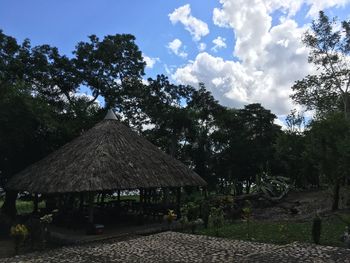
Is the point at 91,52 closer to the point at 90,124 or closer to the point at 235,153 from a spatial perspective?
the point at 90,124

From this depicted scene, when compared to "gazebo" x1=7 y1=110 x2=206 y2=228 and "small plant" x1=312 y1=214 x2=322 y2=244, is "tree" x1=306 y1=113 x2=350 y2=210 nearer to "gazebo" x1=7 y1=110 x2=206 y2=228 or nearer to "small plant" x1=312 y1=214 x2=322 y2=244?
"gazebo" x1=7 y1=110 x2=206 y2=228

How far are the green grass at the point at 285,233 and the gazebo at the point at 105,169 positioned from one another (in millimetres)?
2605

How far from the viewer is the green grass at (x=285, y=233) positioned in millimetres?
11469

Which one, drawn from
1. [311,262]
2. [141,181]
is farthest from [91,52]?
[311,262]

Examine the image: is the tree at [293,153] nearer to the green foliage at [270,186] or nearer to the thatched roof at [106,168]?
the green foliage at [270,186]

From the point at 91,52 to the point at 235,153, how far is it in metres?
13.4

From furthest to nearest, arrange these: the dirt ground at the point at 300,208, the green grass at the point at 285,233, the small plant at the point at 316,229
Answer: the dirt ground at the point at 300,208 < the green grass at the point at 285,233 < the small plant at the point at 316,229

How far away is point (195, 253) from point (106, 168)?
17.1ft

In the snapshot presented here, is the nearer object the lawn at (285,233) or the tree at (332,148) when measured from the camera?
the lawn at (285,233)

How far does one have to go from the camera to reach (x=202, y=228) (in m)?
14.7

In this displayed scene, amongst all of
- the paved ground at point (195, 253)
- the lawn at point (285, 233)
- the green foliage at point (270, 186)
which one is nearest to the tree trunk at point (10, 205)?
the paved ground at point (195, 253)

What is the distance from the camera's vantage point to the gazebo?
528 inches

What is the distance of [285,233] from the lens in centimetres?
1270

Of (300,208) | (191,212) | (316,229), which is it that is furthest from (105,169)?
(300,208)
